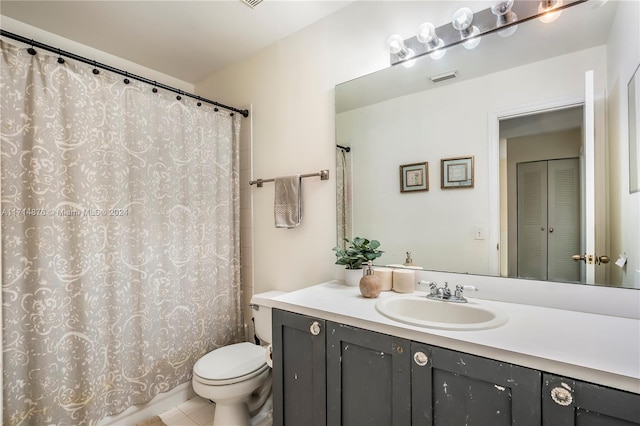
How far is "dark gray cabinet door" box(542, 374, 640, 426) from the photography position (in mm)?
676

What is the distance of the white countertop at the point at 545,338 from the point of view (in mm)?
720

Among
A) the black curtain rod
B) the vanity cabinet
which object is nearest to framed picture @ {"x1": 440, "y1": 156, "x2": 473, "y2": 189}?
the vanity cabinet

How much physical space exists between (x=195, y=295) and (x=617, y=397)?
2001 millimetres

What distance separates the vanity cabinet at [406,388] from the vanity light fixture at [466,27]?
1308 millimetres

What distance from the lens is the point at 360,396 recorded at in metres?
1.07

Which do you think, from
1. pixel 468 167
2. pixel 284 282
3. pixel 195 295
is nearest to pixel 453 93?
pixel 468 167

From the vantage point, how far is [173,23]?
1.83 meters

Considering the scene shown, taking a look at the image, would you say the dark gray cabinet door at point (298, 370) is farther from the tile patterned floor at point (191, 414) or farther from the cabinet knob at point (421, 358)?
the tile patterned floor at point (191, 414)

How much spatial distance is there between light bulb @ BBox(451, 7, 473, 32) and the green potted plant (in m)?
1.08

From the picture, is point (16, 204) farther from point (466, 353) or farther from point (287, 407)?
point (466, 353)

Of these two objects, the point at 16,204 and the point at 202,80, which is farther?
the point at 202,80

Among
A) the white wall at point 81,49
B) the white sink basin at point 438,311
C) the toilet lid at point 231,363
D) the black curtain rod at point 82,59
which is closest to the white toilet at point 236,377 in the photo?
the toilet lid at point 231,363

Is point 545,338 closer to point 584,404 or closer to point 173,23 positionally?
point 584,404

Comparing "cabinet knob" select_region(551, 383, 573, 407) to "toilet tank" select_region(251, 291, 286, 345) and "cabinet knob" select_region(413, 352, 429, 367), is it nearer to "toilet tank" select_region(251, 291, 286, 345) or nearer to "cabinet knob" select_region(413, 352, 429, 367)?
"cabinet knob" select_region(413, 352, 429, 367)
